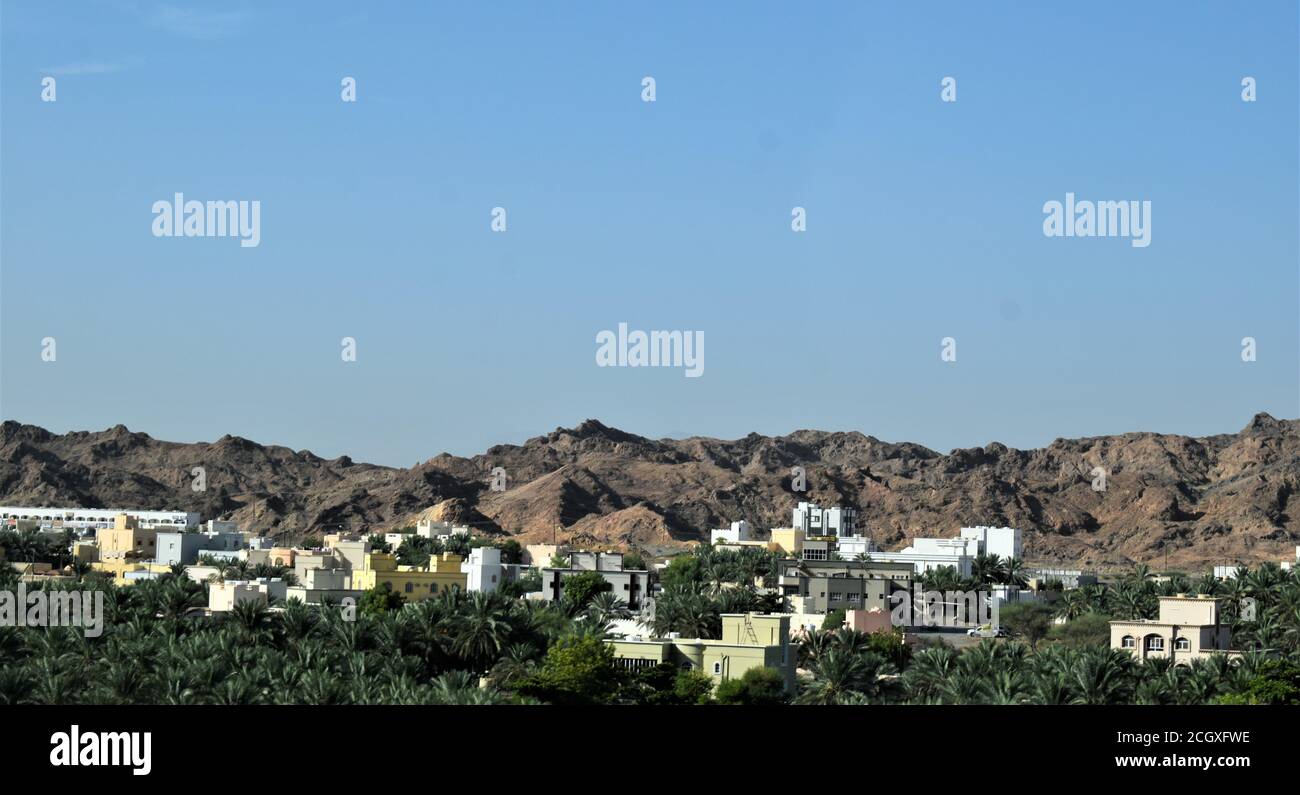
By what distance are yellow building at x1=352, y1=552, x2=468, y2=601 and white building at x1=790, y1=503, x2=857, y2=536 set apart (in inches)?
3249

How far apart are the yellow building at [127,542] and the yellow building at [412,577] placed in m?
30.3

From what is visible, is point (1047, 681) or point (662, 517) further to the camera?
point (662, 517)

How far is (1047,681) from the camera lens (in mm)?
56562

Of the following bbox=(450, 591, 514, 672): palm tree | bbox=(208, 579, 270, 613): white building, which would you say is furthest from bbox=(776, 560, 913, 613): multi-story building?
bbox=(208, 579, 270, 613): white building

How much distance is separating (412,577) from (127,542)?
121 ft

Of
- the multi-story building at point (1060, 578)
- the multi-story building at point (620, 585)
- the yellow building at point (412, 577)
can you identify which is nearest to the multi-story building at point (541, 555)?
the multi-story building at point (620, 585)

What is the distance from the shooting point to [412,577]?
98.5 meters

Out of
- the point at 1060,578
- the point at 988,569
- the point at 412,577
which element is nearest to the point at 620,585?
the point at 412,577

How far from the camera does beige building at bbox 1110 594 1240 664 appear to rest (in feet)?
229

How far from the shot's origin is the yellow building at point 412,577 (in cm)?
9700

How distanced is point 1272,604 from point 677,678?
36764 mm

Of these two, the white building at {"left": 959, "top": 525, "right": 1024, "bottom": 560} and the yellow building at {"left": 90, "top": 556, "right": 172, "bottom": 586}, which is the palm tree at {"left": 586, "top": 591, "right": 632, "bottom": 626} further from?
the white building at {"left": 959, "top": 525, "right": 1024, "bottom": 560}
